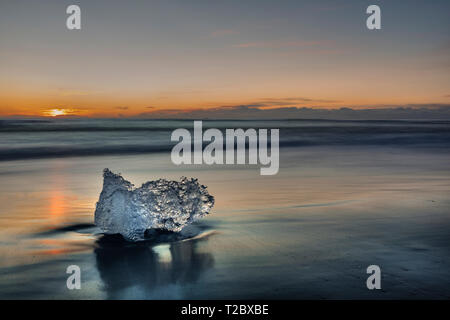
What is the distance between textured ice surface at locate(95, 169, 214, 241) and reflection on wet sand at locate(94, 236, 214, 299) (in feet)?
0.65

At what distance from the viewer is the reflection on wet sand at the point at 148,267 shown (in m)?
3.80

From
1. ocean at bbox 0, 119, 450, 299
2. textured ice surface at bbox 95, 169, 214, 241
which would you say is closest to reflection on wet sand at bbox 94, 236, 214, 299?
ocean at bbox 0, 119, 450, 299

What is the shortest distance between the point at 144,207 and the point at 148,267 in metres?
1.16

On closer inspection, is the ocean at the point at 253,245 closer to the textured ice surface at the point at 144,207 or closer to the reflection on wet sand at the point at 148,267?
the reflection on wet sand at the point at 148,267

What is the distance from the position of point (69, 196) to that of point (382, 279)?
5497 millimetres

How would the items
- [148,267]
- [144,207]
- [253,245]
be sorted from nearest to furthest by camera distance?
[148,267] → [253,245] → [144,207]

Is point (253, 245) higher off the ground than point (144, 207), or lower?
lower

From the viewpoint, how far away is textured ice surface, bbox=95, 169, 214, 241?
5238mm

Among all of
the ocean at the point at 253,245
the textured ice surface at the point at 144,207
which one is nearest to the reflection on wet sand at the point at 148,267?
the ocean at the point at 253,245

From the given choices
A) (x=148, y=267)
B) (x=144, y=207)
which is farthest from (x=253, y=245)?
(x=144, y=207)

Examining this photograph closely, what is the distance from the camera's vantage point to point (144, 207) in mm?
5359

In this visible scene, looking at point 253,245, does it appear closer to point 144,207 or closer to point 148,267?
point 148,267
